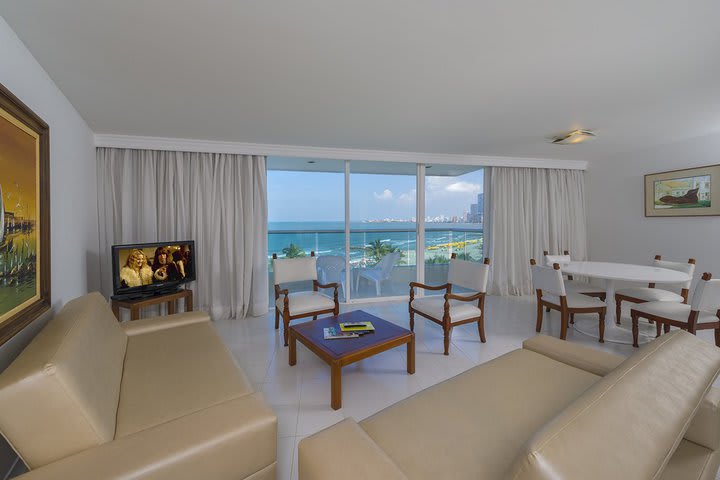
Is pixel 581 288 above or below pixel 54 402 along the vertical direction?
below

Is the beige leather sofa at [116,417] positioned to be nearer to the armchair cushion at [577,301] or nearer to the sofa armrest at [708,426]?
the sofa armrest at [708,426]

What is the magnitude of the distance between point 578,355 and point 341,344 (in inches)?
59.4

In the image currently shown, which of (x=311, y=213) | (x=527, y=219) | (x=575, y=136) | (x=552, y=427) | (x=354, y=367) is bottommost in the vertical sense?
(x=354, y=367)

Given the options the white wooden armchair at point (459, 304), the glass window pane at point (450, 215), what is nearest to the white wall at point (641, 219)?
the glass window pane at point (450, 215)

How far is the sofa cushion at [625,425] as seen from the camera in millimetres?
692

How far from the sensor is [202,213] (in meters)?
3.96

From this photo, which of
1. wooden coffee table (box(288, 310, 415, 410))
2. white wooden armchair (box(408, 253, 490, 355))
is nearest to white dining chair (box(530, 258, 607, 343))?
white wooden armchair (box(408, 253, 490, 355))

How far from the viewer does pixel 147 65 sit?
2033 millimetres

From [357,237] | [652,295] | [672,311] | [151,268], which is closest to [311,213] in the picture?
[357,237]

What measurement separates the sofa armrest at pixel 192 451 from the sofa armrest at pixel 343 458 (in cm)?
31

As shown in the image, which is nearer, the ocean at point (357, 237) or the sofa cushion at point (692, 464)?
the sofa cushion at point (692, 464)

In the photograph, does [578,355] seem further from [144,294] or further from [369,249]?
[144,294]

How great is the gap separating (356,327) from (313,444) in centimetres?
159

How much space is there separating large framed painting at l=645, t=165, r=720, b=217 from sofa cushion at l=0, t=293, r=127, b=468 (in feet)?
20.2
